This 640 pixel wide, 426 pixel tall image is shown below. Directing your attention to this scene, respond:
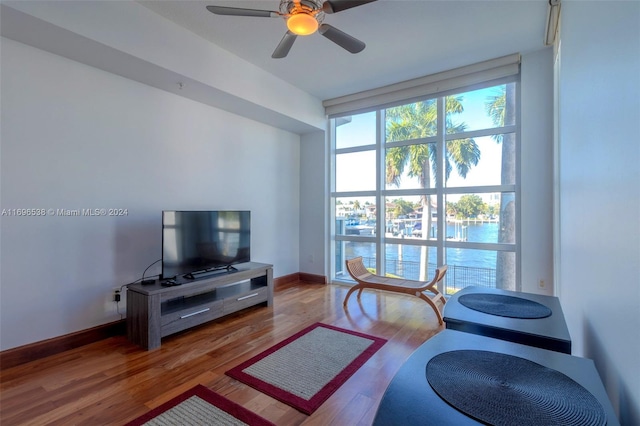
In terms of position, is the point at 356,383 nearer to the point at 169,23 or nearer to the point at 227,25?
the point at 227,25

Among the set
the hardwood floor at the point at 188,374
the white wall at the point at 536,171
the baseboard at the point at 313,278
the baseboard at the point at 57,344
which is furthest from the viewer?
the baseboard at the point at 313,278

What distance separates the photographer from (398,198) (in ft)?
14.3

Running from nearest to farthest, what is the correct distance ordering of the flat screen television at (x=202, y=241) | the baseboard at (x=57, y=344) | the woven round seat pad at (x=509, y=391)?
the woven round seat pad at (x=509, y=391) < the baseboard at (x=57, y=344) < the flat screen television at (x=202, y=241)

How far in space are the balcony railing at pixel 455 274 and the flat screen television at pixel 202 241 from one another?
2261 millimetres

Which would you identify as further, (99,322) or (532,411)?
(99,322)

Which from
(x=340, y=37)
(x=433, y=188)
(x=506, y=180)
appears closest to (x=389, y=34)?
(x=340, y=37)

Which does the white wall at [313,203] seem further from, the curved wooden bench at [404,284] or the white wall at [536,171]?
the white wall at [536,171]

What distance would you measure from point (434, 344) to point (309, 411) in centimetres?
116

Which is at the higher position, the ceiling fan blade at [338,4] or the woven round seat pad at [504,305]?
the ceiling fan blade at [338,4]

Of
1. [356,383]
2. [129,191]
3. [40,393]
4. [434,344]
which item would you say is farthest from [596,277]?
[129,191]

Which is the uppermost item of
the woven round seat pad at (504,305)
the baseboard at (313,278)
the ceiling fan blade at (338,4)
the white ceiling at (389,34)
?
the white ceiling at (389,34)

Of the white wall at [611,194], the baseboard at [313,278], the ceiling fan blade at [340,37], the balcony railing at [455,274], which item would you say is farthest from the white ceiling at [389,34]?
the baseboard at [313,278]

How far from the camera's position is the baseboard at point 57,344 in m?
2.23

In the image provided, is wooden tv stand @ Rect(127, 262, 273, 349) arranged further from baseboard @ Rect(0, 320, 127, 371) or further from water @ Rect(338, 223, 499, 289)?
water @ Rect(338, 223, 499, 289)
